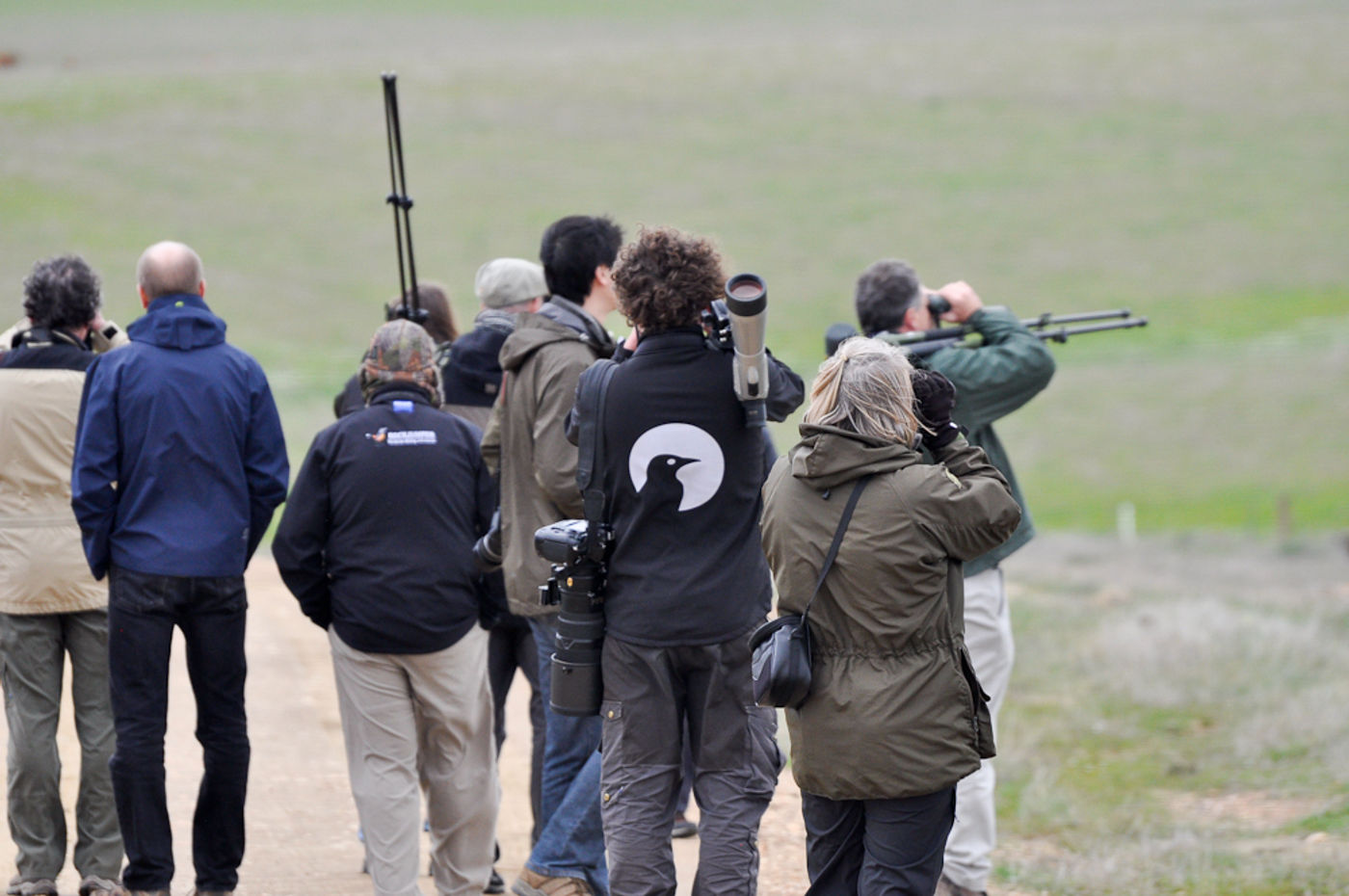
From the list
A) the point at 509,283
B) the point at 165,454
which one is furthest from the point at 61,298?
the point at 509,283

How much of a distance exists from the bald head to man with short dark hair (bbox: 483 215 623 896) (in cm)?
105

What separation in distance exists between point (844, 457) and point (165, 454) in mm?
2231

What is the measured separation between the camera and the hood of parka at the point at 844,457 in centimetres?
389

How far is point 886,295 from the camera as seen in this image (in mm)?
5633

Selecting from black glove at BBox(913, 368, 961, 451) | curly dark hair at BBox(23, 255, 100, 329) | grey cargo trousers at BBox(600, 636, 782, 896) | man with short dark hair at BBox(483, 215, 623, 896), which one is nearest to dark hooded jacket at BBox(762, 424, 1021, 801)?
black glove at BBox(913, 368, 961, 451)

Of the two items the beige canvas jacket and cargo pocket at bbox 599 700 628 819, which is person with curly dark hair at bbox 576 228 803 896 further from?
the beige canvas jacket

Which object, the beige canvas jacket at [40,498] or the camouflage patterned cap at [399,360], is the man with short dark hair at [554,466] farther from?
the beige canvas jacket at [40,498]

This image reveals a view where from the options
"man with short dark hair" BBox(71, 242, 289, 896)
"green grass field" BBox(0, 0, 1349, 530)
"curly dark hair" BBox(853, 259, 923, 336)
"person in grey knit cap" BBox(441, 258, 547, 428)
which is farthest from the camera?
"green grass field" BBox(0, 0, 1349, 530)

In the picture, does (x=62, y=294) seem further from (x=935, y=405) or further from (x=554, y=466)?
(x=935, y=405)

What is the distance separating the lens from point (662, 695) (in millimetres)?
4371

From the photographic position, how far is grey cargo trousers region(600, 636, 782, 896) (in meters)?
4.36

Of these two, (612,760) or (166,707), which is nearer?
(612,760)

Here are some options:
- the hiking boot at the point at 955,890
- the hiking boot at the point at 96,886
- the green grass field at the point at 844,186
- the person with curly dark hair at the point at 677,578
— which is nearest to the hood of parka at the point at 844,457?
the person with curly dark hair at the point at 677,578

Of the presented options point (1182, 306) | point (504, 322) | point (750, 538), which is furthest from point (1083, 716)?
point (1182, 306)
